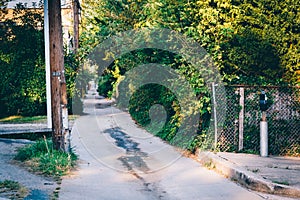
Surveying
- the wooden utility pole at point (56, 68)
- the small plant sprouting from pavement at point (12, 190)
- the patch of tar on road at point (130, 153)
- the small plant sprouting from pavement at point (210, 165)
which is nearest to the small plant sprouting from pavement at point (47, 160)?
the wooden utility pole at point (56, 68)

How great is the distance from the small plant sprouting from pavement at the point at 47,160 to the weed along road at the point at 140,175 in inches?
9.8

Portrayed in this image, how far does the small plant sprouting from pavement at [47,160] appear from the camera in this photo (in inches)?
339

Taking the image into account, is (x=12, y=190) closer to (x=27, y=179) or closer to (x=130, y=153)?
(x=27, y=179)

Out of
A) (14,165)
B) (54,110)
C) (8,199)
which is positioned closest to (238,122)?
(54,110)

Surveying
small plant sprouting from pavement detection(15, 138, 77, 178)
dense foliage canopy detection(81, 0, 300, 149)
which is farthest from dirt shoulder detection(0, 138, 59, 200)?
dense foliage canopy detection(81, 0, 300, 149)

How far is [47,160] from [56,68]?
6.53 feet

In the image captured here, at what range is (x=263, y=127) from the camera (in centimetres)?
1023

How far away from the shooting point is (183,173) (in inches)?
352

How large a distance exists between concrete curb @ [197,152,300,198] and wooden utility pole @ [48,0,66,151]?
3285 mm

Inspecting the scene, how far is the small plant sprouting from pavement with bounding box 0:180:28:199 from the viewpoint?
672 cm

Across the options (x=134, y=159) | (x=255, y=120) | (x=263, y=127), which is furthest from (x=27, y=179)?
(x=255, y=120)

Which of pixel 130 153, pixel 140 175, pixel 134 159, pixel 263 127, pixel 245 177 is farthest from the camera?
pixel 130 153

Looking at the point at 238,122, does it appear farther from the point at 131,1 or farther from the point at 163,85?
the point at 131,1

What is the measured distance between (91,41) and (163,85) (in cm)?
514
